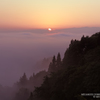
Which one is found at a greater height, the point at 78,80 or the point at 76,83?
the point at 78,80

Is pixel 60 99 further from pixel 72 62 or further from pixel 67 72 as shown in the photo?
pixel 72 62

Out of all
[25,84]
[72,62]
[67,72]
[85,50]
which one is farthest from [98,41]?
[25,84]

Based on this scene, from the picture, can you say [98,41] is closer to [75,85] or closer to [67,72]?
[67,72]

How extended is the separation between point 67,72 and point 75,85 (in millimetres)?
3985

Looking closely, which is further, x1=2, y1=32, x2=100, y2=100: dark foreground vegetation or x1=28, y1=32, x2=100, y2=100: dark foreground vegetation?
x1=2, y1=32, x2=100, y2=100: dark foreground vegetation

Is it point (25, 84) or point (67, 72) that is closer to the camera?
point (67, 72)

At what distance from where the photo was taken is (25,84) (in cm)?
9006

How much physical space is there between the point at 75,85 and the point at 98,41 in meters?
17.3

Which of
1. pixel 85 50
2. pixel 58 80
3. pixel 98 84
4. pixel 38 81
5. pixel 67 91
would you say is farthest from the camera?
pixel 38 81

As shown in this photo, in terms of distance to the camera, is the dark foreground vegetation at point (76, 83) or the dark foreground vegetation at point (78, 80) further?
the dark foreground vegetation at point (78, 80)

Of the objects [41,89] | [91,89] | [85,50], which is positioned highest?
[85,50]

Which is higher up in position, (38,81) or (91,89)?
(91,89)

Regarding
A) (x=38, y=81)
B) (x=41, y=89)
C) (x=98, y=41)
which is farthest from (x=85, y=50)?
(x=38, y=81)

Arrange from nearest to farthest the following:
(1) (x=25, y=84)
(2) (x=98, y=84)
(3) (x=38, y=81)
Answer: (2) (x=98, y=84) → (3) (x=38, y=81) → (1) (x=25, y=84)
